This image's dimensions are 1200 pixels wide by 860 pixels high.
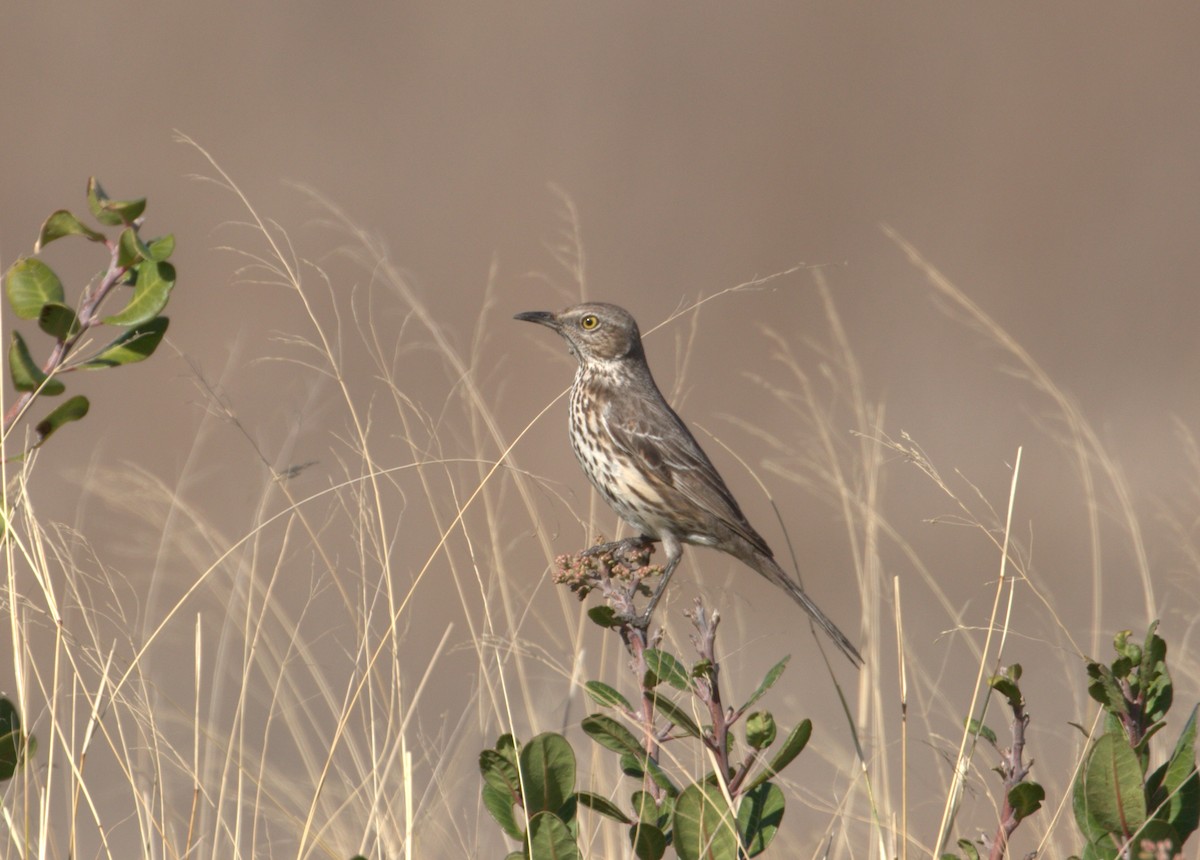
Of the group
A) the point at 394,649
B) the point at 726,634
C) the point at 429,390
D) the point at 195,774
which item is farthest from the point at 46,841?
the point at 429,390

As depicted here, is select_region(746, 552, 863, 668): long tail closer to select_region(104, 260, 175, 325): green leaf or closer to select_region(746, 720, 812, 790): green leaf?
select_region(746, 720, 812, 790): green leaf

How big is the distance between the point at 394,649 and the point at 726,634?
5.76 metres

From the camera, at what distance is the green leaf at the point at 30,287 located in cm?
250

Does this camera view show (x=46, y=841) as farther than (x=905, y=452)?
No

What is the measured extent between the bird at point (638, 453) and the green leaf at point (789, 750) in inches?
88.0

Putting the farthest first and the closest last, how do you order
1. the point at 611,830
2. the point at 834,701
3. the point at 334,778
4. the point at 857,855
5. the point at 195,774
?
the point at 834,701
the point at 334,778
the point at 857,855
the point at 611,830
the point at 195,774

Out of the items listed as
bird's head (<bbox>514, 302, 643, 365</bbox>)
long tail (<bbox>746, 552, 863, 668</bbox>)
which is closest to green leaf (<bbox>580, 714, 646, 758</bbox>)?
long tail (<bbox>746, 552, 863, 668</bbox>)

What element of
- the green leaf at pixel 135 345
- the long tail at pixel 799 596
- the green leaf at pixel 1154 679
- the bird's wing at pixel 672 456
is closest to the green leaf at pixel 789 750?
the green leaf at pixel 1154 679

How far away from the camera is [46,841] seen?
Result: 2896 millimetres

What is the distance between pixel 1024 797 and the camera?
104 inches

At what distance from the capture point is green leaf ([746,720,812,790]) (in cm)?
267

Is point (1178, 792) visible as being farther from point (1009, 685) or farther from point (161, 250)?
point (161, 250)

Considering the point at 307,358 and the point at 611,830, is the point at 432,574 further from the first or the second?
the point at 611,830

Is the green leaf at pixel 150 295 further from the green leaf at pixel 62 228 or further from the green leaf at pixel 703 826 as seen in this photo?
the green leaf at pixel 703 826
